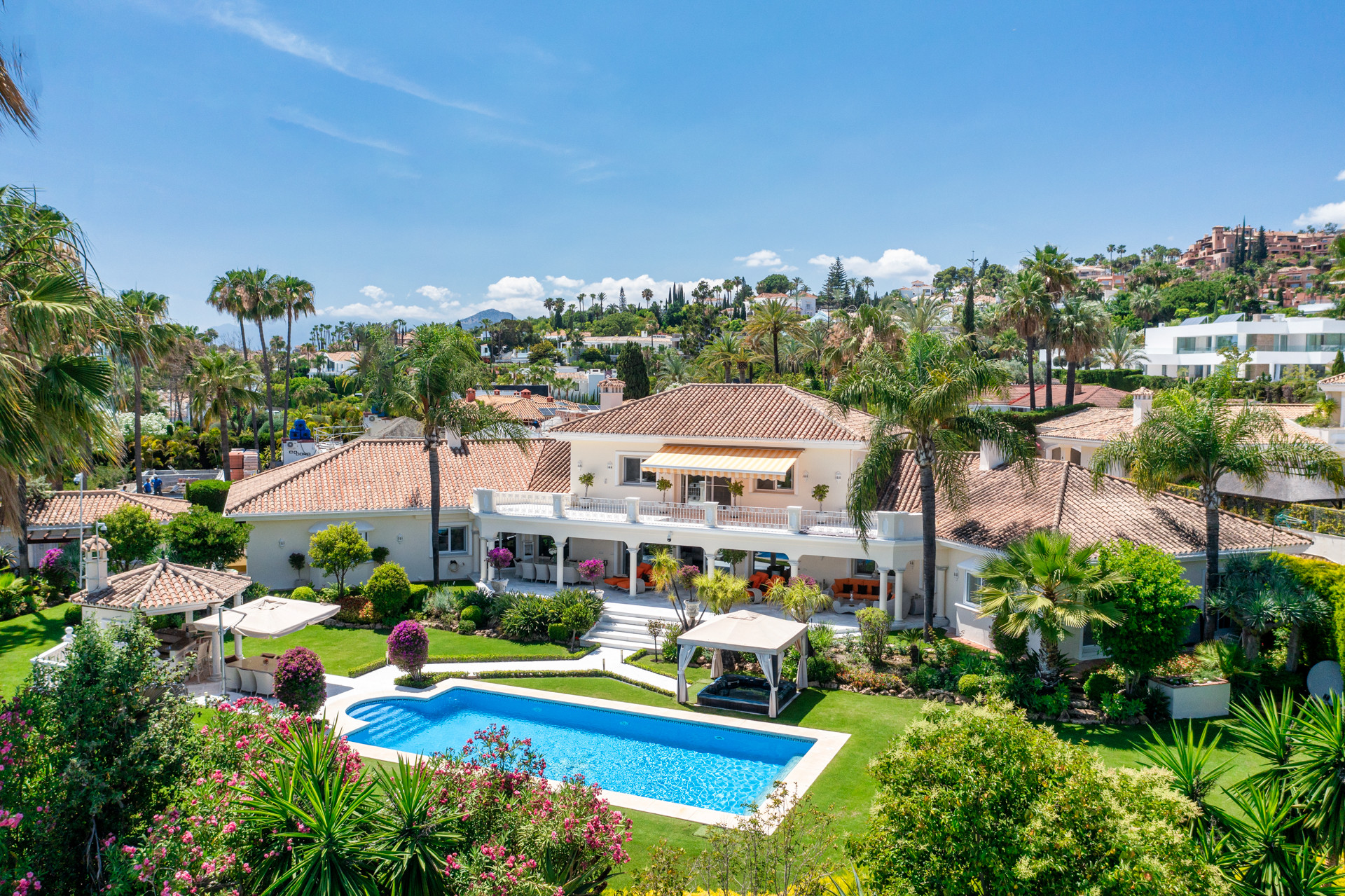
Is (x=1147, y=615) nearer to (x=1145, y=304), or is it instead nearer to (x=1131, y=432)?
(x=1131, y=432)

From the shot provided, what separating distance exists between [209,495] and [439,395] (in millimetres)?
19407

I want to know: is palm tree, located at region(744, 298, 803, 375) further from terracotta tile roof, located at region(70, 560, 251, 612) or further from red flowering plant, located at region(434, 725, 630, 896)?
red flowering plant, located at region(434, 725, 630, 896)

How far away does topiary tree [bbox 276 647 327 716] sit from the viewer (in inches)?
887

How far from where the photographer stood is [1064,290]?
63000 millimetres

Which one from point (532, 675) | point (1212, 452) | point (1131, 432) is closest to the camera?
point (1212, 452)

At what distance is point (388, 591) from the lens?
109ft

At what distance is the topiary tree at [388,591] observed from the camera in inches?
1310

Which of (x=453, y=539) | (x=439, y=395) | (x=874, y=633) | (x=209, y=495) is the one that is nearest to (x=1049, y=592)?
(x=874, y=633)

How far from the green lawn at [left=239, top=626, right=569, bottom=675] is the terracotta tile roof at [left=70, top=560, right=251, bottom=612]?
13.5 feet

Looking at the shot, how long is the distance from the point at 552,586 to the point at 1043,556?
846 inches

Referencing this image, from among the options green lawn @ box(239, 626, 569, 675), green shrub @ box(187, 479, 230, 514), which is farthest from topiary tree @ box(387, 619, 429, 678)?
green shrub @ box(187, 479, 230, 514)

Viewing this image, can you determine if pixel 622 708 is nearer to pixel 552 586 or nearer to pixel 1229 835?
pixel 552 586

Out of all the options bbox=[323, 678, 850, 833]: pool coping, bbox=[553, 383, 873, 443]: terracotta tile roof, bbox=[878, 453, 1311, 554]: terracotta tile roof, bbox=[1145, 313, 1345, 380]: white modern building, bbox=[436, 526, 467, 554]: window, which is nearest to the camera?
bbox=[323, 678, 850, 833]: pool coping

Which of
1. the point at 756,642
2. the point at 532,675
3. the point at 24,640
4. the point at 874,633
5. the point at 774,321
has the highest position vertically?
the point at 774,321
